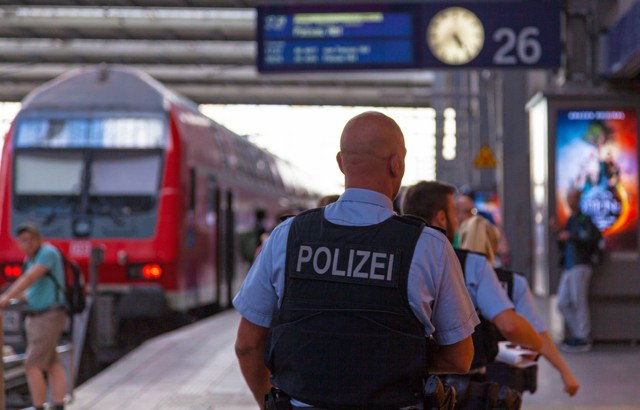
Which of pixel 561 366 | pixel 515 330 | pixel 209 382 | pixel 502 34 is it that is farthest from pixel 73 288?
pixel 502 34

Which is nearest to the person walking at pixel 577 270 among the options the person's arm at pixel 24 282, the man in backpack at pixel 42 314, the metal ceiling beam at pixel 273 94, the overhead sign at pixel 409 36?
the overhead sign at pixel 409 36

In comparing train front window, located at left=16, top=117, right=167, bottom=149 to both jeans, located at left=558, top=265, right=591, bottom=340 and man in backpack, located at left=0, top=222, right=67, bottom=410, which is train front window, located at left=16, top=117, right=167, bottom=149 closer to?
jeans, located at left=558, top=265, right=591, bottom=340

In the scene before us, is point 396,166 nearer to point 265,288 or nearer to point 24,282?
point 265,288

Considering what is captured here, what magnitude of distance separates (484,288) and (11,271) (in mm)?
11411

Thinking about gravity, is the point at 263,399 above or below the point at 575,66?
below

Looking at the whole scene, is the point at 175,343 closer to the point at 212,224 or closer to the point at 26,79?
the point at 212,224

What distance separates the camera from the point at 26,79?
41.7 metres

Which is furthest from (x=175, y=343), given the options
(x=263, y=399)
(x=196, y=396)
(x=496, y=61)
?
(x=263, y=399)

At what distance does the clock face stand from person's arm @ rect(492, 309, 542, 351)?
8366 mm

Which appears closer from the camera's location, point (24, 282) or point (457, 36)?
point (24, 282)

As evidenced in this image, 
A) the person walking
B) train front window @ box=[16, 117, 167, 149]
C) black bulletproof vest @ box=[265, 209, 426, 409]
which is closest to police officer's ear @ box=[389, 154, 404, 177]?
black bulletproof vest @ box=[265, 209, 426, 409]

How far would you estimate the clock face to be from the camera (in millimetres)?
12992

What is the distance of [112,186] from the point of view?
1567cm

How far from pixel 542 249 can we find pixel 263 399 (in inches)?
394
